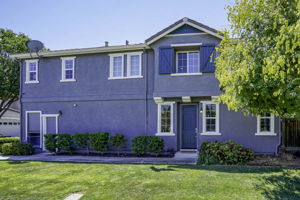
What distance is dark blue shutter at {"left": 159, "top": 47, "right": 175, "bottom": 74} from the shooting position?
12.0 metres

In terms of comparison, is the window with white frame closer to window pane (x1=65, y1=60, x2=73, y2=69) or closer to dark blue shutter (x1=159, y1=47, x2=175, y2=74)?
dark blue shutter (x1=159, y1=47, x2=175, y2=74)

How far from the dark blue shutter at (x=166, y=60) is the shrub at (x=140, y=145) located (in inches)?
143

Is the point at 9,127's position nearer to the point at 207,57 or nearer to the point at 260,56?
the point at 207,57

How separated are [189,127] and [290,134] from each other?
234 inches

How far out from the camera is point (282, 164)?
9.41m

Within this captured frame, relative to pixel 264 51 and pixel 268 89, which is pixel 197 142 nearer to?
pixel 268 89

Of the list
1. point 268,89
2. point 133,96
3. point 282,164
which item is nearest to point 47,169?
point 133,96

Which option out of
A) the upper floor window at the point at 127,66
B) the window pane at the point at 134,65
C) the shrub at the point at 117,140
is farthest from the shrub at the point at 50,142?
the window pane at the point at 134,65

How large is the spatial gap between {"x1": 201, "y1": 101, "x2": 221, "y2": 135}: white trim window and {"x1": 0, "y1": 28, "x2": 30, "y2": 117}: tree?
16605 millimetres

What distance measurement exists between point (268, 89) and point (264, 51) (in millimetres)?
1178

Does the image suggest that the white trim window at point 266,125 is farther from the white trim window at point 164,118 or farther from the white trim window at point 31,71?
the white trim window at point 31,71

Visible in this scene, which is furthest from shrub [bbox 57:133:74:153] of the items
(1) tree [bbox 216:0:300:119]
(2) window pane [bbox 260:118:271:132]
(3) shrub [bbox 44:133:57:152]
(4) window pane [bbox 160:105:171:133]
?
(2) window pane [bbox 260:118:271:132]

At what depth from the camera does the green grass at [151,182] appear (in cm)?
598

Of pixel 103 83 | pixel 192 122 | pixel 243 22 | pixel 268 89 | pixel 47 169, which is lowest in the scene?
pixel 47 169
